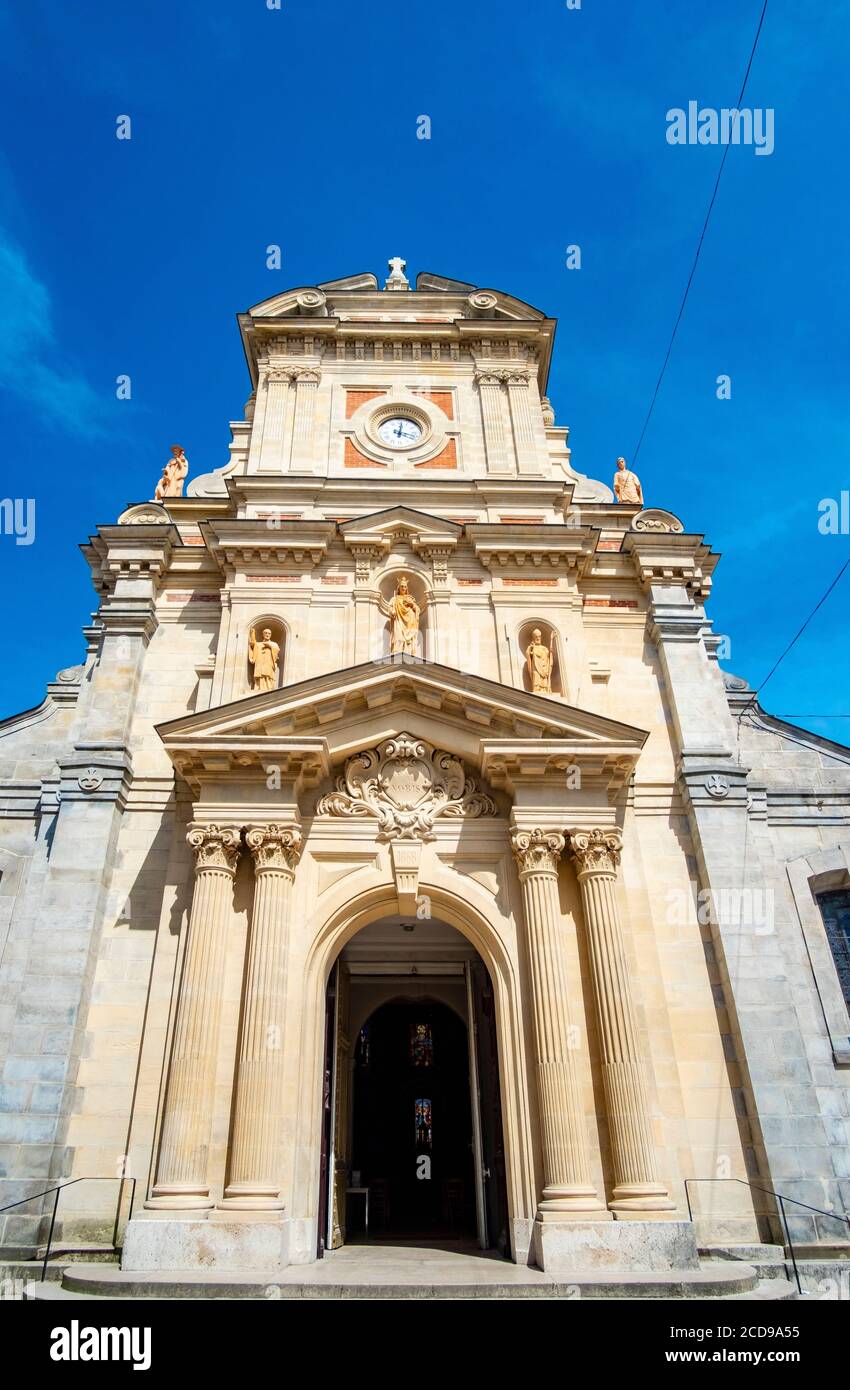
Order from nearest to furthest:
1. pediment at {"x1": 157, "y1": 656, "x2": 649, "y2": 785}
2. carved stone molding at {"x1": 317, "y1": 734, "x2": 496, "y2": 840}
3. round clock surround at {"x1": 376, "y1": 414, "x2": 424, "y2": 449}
Result: pediment at {"x1": 157, "y1": 656, "x2": 649, "y2": 785}
carved stone molding at {"x1": 317, "y1": 734, "x2": 496, "y2": 840}
round clock surround at {"x1": 376, "y1": 414, "x2": 424, "y2": 449}

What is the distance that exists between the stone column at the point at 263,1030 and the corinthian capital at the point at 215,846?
11.4 inches

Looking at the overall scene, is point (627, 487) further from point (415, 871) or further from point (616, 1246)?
point (616, 1246)

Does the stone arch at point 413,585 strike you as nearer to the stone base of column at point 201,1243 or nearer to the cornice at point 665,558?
the cornice at point 665,558

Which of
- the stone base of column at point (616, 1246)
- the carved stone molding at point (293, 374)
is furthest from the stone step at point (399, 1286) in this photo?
the carved stone molding at point (293, 374)

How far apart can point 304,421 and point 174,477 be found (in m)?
3.06

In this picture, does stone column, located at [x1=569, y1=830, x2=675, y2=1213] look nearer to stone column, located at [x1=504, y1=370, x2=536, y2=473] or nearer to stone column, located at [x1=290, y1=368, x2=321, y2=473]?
stone column, located at [x1=504, y1=370, x2=536, y2=473]

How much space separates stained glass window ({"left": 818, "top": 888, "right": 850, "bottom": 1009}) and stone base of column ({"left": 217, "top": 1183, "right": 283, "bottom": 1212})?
8.86m

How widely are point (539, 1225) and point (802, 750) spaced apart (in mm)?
9007

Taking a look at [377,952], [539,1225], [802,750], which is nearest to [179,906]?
[377,952]

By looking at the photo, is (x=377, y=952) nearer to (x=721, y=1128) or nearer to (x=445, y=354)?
(x=721, y=1128)

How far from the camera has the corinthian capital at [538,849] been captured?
12.6 metres

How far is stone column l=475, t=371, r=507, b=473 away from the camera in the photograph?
17984 millimetres

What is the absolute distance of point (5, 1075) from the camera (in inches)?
452

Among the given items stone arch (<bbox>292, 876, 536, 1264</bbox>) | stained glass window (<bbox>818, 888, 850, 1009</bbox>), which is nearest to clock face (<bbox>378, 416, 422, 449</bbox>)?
stone arch (<bbox>292, 876, 536, 1264</bbox>)
